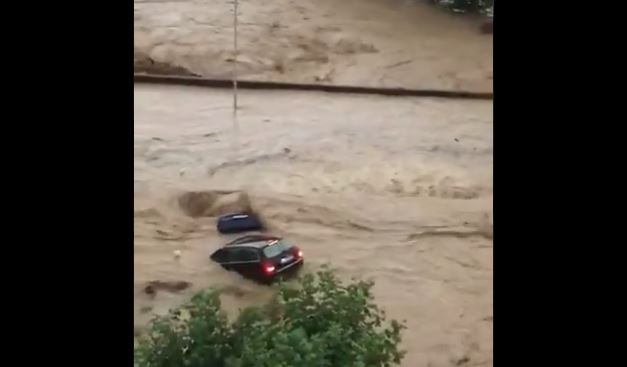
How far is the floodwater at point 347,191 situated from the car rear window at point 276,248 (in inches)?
1.0

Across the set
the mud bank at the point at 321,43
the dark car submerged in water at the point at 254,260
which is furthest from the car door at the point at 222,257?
the mud bank at the point at 321,43

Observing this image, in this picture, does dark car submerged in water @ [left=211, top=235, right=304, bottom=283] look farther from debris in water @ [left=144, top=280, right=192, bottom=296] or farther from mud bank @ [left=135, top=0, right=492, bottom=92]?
mud bank @ [left=135, top=0, right=492, bottom=92]

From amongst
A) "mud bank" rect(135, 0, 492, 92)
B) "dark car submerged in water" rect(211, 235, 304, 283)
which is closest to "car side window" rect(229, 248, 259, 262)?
"dark car submerged in water" rect(211, 235, 304, 283)

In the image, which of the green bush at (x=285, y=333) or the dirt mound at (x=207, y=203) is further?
the dirt mound at (x=207, y=203)

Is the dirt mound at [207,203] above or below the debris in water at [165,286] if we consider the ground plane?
above

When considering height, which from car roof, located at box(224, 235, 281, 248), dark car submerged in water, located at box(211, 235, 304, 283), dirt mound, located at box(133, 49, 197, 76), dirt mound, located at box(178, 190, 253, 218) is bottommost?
dark car submerged in water, located at box(211, 235, 304, 283)

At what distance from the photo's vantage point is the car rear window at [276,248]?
1.59m

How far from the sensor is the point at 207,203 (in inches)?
63.2

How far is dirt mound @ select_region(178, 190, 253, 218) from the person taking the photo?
5.26 ft

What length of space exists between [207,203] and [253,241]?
0.12 metres

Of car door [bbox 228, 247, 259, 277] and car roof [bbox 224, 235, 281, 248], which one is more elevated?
car roof [bbox 224, 235, 281, 248]

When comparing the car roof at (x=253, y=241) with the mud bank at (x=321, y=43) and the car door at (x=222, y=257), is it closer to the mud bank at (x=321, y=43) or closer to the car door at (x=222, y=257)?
the car door at (x=222, y=257)

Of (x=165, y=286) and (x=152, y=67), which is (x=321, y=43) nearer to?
(x=152, y=67)
